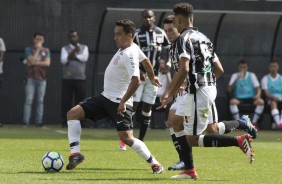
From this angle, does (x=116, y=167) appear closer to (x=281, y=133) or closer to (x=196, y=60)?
(x=196, y=60)

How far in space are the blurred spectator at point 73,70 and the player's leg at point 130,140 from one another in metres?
10.5

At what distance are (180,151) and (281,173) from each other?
164 centimetres

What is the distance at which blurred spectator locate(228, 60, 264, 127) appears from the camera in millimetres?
22828

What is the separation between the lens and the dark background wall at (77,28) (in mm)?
23156

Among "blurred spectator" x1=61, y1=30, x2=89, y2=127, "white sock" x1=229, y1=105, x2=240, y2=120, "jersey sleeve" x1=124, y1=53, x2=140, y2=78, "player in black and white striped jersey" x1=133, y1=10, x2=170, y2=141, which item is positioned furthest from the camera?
"white sock" x1=229, y1=105, x2=240, y2=120

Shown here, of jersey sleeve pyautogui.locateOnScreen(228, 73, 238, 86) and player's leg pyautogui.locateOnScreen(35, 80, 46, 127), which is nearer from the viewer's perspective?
player's leg pyautogui.locateOnScreen(35, 80, 46, 127)

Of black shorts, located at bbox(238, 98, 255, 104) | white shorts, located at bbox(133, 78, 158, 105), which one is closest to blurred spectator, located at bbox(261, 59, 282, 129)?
black shorts, located at bbox(238, 98, 255, 104)

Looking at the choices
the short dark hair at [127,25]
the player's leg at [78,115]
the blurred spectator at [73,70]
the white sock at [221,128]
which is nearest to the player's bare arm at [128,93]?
the player's leg at [78,115]

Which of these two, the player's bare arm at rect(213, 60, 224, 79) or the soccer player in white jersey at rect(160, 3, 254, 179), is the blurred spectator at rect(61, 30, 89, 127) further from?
the soccer player in white jersey at rect(160, 3, 254, 179)

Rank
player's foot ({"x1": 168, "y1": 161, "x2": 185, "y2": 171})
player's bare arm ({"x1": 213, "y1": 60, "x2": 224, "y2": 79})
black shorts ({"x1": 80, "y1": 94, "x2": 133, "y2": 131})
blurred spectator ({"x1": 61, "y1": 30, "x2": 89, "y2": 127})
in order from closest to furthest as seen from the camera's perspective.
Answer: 1. player's bare arm ({"x1": 213, "y1": 60, "x2": 224, "y2": 79})
2. black shorts ({"x1": 80, "y1": 94, "x2": 133, "y2": 131})
3. player's foot ({"x1": 168, "y1": 161, "x2": 185, "y2": 171})
4. blurred spectator ({"x1": 61, "y1": 30, "x2": 89, "y2": 127})

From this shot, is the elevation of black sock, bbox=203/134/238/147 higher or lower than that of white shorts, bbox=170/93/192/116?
lower

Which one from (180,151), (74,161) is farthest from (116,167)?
(180,151)

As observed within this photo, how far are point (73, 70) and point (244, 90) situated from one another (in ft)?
14.4

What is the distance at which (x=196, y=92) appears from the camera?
422 inches
